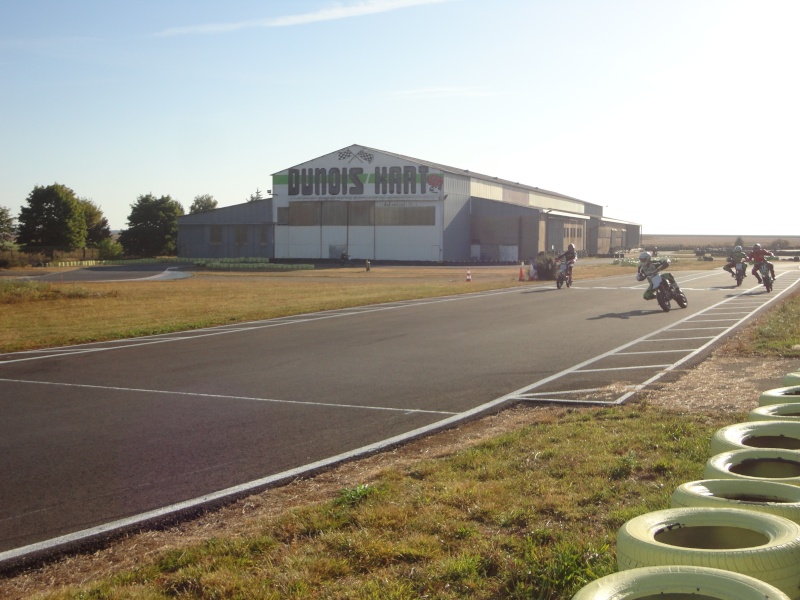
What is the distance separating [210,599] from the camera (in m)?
4.32

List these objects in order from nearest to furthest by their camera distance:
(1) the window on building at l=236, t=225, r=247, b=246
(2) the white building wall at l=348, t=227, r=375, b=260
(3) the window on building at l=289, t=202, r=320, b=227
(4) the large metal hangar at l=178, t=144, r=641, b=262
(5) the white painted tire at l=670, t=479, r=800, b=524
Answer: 1. (5) the white painted tire at l=670, t=479, r=800, b=524
2. (4) the large metal hangar at l=178, t=144, r=641, b=262
3. (2) the white building wall at l=348, t=227, r=375, b=260
4. (3) the window on building at l=289, t=202, r=320, b=227
5. (1) the window on building at l=236, t=225, r=247, b=246

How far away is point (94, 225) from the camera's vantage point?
334 ft

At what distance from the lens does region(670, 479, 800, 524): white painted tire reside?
4074 millimetres

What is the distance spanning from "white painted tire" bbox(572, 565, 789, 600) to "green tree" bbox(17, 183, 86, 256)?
92.3 m

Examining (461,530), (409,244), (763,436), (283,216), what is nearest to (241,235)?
(283,216)

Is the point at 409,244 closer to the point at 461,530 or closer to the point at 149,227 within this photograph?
the point at 149,227

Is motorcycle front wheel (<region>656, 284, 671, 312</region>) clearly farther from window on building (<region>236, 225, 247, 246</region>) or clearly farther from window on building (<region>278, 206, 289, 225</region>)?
window on building (<region>236, 225, 247, 246</region>)

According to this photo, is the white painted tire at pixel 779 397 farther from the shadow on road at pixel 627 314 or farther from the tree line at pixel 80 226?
the tree line at pixel 80 226

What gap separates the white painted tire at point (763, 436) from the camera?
555 centimetres

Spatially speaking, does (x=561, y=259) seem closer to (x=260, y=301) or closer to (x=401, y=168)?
(x=260, y=301)

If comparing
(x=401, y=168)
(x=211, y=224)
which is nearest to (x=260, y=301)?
(x=401, y=168)

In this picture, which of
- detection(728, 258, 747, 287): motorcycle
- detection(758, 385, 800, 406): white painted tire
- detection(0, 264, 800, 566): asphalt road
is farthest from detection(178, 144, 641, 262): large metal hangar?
detection(758, 385, 800, 406): white painted tire

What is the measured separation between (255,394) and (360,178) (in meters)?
65.1

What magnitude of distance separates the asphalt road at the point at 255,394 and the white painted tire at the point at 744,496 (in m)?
3.44
